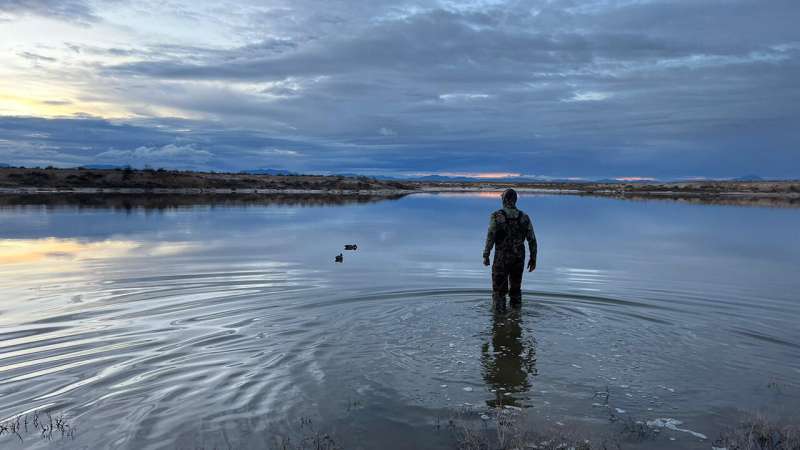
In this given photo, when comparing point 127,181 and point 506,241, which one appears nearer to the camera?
point 506,241

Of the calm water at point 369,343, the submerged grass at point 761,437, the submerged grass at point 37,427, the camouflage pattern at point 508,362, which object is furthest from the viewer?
the camouflage pattern at point 508,362

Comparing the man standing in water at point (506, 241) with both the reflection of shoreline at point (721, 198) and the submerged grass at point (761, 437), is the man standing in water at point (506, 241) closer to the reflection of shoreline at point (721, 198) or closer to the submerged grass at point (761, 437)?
the submerged grass at point (761, 437)

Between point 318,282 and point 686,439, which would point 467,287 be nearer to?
point 318,282

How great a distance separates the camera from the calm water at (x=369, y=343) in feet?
25.2

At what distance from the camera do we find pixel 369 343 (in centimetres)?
1114

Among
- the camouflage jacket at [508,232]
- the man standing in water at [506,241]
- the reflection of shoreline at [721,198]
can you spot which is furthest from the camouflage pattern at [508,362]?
the reflection of shoreline at [721,198]

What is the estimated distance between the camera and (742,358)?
10469mm

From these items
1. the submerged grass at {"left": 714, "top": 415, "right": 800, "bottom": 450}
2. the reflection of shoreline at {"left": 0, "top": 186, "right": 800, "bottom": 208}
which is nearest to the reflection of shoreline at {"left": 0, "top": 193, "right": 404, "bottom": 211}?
the reflection of shoreline at {"left": 0, "top": 186, "right": 800, "bottom": 208}

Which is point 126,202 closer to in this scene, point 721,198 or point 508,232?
point 508,232

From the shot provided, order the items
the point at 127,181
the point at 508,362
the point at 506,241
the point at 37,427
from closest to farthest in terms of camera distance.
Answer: the point at 37,427 < the point at 508,362 < the point at 506,241 < the point at 127,181

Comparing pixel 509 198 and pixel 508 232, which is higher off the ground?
pixel 509 198

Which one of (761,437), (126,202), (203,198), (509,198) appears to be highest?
(509,198)

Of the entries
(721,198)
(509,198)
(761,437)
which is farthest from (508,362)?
(721,198)

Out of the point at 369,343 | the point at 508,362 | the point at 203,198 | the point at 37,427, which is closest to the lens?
the point at 37,427
